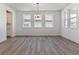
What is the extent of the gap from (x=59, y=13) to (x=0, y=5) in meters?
6.40

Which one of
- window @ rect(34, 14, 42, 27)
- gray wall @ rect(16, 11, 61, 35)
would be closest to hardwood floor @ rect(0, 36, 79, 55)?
gray wall @ rect(16, 11, 61, 35)

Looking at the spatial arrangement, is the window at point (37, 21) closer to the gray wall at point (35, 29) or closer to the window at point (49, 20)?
the gray wall at point (35, 29)

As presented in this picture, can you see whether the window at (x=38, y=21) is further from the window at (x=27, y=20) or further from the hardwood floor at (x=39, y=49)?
the hardwood floor at (x=39, y=49)

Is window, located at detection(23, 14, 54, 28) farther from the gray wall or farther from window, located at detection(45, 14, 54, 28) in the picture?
the gray wall

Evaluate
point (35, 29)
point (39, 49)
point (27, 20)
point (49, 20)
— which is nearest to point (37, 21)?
point (35, 29)

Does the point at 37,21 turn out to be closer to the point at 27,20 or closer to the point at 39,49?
the point at 27,20

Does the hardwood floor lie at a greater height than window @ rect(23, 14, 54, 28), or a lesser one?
lesser

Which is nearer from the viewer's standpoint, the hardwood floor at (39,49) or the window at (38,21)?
the hardwood floor at (39,49)

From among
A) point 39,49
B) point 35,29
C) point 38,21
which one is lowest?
point 39,49

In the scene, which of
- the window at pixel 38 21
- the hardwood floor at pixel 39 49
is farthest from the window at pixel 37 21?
the hardwood floor at pixel 39 49

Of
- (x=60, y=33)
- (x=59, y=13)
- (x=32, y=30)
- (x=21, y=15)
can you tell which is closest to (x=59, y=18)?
(x=59, y=13)

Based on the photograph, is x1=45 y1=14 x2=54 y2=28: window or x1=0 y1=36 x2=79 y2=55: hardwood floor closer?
x1=0 y1=36 x2=79 y2=55: hardwood floor

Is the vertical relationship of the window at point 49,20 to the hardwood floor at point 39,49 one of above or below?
above

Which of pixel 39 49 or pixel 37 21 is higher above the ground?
pixel 37 21
